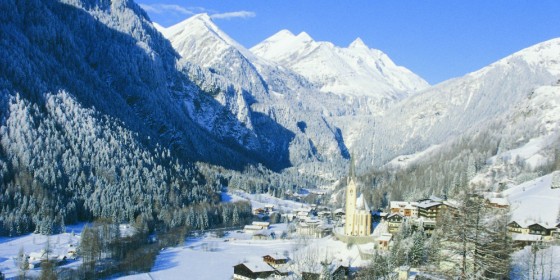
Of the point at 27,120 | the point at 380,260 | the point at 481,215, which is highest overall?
A: the point at 27,120

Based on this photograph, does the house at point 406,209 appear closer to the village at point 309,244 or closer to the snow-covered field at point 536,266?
the village at point 309,244

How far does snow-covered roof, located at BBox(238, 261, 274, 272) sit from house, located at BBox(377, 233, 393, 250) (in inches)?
669

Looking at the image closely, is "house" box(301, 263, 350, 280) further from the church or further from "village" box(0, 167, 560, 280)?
the church

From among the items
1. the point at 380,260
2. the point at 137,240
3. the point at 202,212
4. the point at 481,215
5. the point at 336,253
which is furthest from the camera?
the point at 202,212

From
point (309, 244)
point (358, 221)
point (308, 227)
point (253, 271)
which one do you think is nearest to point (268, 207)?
point (308, 227)

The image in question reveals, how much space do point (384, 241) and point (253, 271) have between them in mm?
20890

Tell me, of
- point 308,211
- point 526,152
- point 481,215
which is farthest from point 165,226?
point 481,215

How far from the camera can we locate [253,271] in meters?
84.3

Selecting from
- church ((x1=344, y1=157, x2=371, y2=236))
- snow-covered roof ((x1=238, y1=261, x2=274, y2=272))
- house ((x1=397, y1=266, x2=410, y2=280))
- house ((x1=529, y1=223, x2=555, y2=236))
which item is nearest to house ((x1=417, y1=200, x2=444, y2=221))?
church ((x1=344, y1=157, x2=371, y2=236))

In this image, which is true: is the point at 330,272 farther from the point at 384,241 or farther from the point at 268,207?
the point at 268,207

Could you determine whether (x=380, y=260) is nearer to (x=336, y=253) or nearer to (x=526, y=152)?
(x=336, y=253)

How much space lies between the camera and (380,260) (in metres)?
61.1

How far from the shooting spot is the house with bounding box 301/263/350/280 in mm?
69838

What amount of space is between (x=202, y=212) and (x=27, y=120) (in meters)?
57.1
